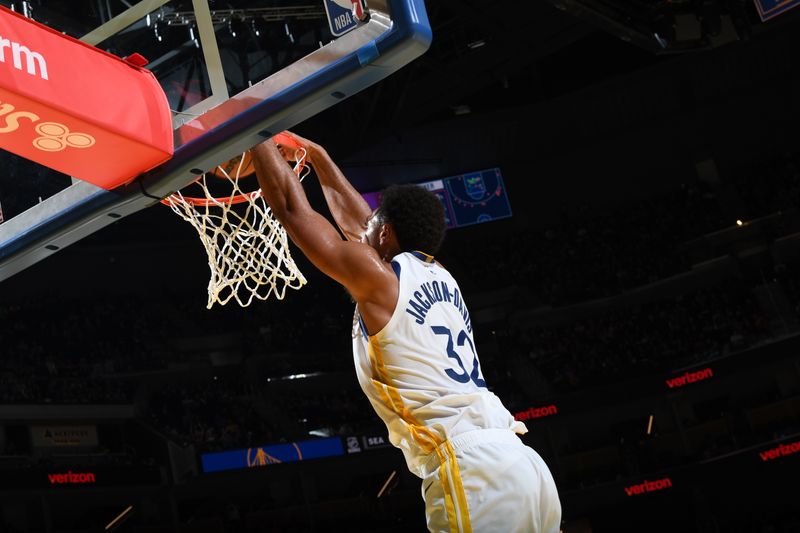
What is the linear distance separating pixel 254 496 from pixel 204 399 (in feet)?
8.59

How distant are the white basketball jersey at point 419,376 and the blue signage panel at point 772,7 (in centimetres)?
809

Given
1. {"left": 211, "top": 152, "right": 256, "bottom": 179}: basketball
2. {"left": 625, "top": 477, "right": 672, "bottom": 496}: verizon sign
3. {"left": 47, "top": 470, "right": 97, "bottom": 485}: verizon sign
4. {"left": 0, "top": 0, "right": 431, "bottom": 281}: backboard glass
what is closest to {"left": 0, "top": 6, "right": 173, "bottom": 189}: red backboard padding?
{"left": 0, "top": 0, "right": 431, "bottom": 281}: backboard glass

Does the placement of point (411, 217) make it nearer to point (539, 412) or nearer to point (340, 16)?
point (340, 16)

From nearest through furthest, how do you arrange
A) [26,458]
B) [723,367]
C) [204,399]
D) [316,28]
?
[316,28] < [26,458] < [723,367] < [204,399]

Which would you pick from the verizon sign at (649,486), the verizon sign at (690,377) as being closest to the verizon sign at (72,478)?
the verizon sign at (649,486)

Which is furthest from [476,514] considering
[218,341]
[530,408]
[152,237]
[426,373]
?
[152,237]

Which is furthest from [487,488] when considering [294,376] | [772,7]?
[294,376]

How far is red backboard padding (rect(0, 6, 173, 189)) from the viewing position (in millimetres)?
3193

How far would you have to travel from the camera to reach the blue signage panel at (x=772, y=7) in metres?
9.53

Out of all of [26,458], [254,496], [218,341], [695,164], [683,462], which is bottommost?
[683,462]

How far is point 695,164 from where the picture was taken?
946 inches

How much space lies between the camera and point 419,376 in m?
2.92

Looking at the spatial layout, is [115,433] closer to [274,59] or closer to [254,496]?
[254,496]

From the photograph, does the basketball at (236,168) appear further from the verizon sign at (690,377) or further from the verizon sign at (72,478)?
the verizon sign at (690,377)
